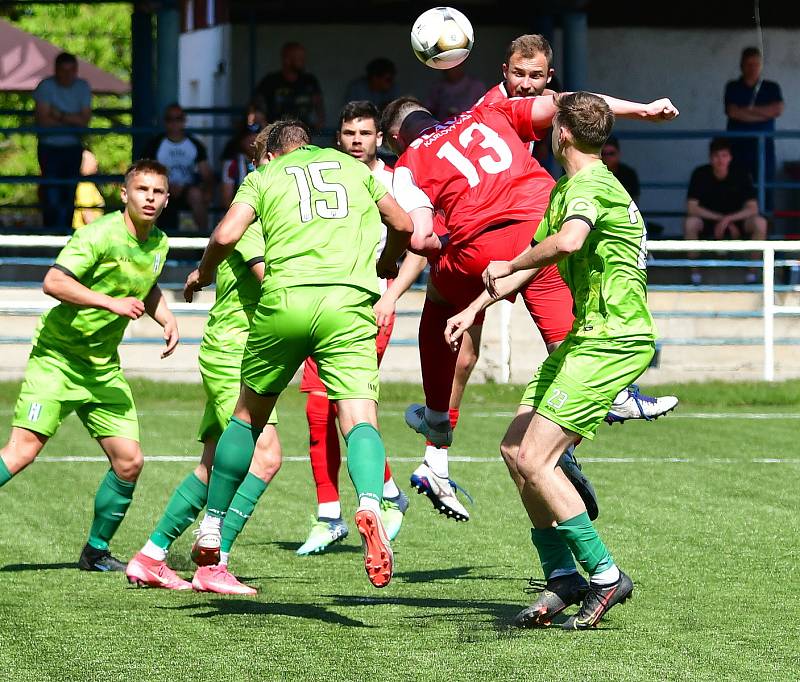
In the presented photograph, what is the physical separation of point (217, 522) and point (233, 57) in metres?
15.4

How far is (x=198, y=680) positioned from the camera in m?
4.89

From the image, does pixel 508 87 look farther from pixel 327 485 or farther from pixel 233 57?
pixel 233 57

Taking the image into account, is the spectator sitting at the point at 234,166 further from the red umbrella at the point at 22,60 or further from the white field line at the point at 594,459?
the red umbrella at the point at 22,60

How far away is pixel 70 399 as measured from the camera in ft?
23.5

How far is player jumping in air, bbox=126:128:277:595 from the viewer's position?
6.63m

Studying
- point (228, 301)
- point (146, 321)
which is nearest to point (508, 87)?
point (228, 301)

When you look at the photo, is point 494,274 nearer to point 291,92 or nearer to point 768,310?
point 768,310

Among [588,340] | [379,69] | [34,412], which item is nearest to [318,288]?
[588,340]

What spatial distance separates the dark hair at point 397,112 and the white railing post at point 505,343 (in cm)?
764

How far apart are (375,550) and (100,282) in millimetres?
2353

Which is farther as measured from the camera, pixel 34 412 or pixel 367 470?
pixel 34 412

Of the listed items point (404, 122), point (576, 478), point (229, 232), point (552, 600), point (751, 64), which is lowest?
point (552, 600)

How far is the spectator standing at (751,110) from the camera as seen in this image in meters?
17.5

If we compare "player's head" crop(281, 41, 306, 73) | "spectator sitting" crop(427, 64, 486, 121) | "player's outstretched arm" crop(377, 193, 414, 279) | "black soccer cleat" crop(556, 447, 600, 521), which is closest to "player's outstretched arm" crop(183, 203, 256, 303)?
"player's outstretched arm" crop(377, 193, 414, 279)
